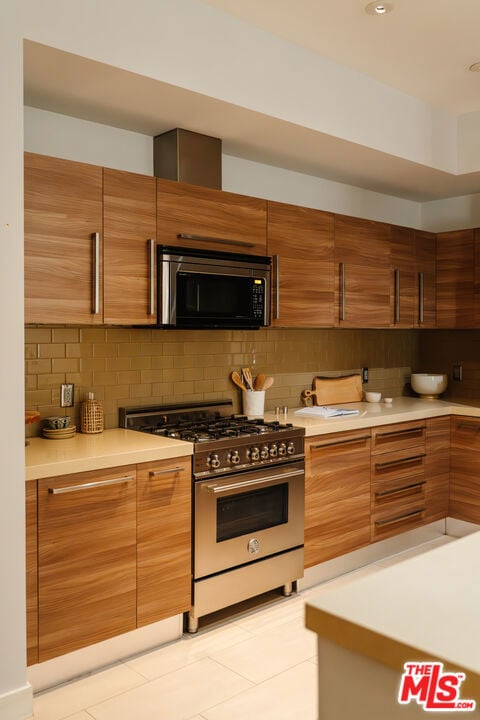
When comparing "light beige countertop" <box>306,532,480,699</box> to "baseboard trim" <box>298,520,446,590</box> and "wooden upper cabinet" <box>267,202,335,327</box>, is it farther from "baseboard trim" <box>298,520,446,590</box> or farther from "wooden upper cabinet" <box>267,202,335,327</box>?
"wooden upper cabinet" <box>267,202,335,327</box>

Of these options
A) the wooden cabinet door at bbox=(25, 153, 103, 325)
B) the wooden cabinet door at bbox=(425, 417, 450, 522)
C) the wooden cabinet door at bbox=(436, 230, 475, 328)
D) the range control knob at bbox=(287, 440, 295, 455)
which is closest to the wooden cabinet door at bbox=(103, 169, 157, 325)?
the wooden cabinet door at bbox=(25, 153, 103, 325)

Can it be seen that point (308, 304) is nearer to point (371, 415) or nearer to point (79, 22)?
point (371, 415)

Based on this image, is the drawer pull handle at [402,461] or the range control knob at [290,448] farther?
the drawer pull handle at [402,461]

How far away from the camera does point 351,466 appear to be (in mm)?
3895

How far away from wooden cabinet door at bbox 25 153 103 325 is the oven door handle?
0.95 metres

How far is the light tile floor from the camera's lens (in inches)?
100

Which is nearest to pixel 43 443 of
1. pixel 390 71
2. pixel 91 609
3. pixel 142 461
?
pixel 142 461

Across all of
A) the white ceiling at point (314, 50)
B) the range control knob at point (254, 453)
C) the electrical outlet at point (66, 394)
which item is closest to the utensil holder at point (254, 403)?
the range control knob at point (254, 453)

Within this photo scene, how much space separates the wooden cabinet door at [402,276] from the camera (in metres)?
4.61

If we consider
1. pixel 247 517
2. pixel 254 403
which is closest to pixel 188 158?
pixel 254 403

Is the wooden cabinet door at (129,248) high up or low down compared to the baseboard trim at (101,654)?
up

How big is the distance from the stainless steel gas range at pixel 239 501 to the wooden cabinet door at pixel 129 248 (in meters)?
0.64

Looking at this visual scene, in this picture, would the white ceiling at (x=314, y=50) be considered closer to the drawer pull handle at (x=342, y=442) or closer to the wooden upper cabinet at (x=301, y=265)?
the wooden upper cabinet at (x=301, y=265)

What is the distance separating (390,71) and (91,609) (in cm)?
320
